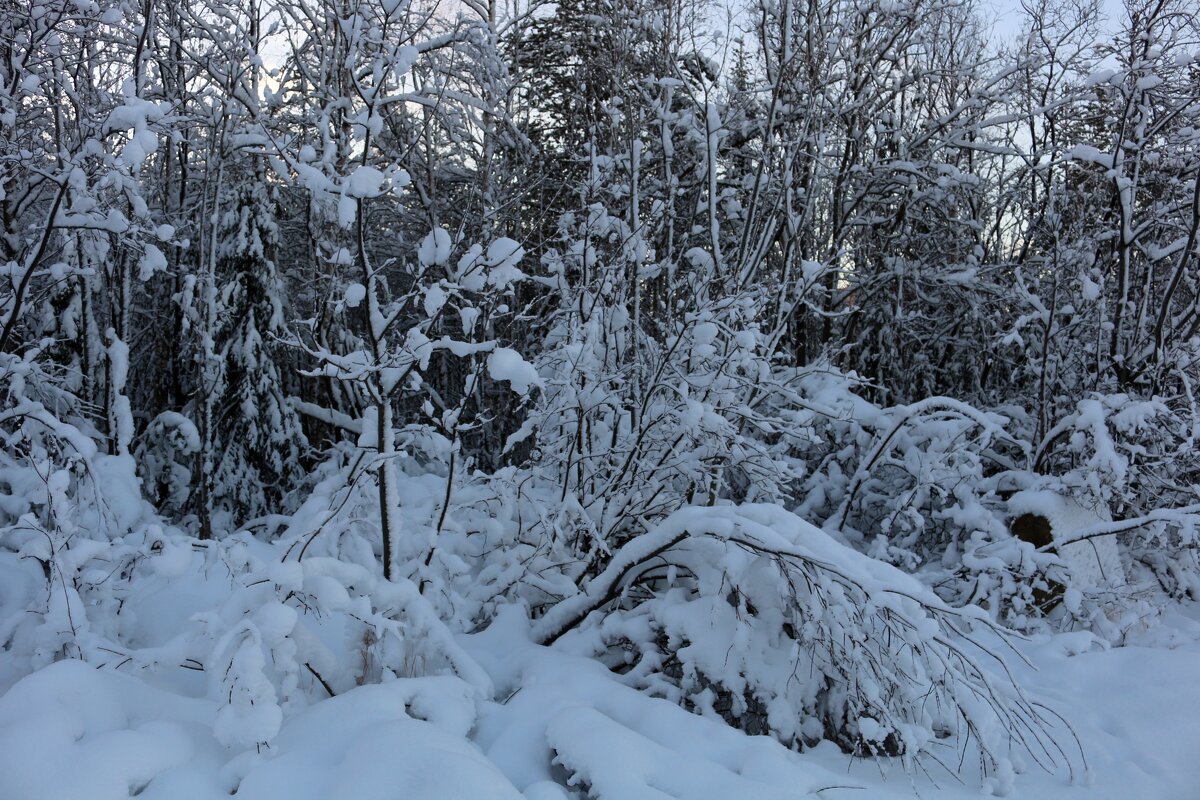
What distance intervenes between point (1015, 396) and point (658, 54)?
603 cm

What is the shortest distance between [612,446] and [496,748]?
2563mm

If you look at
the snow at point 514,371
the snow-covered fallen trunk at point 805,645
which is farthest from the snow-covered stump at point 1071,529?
the snow at point 514,371

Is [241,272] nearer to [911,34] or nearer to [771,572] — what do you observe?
[771,572]

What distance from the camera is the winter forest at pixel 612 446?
10.3ft

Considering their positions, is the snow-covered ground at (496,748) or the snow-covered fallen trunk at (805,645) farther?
the snow-covered fallen trunk at (805,645)

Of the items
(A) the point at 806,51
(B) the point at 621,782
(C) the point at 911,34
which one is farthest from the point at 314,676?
(C) the point at 911,34

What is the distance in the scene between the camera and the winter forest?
3.13 meters

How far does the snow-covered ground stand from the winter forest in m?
0.02

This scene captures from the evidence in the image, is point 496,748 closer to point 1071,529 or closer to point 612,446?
point 612,446

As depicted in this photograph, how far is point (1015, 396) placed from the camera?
30.6 feet

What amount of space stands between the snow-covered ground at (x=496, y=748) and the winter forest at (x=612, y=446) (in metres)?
0.02

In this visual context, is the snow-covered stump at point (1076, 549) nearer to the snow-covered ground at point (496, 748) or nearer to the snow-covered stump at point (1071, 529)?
the snow-covered stump at point (1071, 529)

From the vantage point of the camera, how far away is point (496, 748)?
312 centimetres

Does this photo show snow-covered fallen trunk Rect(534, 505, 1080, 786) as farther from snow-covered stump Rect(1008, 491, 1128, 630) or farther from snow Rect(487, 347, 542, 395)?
snow-covered stump Rect(1008, 491, 1128, 630)
